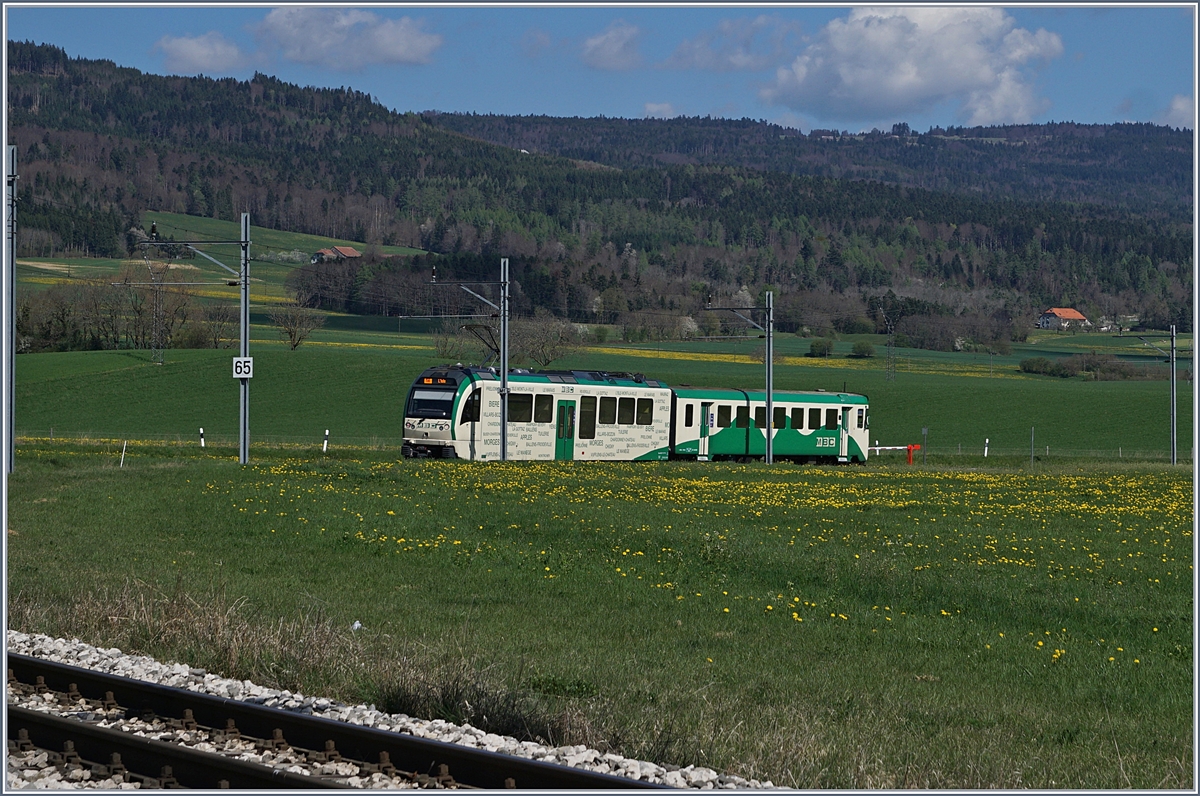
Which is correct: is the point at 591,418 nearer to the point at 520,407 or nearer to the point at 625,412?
the point at 625,412

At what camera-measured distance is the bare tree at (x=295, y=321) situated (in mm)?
99062

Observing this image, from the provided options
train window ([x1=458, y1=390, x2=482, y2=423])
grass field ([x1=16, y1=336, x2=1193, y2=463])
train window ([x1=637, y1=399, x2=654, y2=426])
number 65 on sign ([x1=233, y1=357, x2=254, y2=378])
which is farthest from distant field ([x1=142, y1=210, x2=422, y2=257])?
number 65 on sign ([x1=233, y1=357, x2=254, y2=378])

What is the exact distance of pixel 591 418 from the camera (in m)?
43.0

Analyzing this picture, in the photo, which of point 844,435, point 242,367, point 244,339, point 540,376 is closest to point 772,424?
point 844,435

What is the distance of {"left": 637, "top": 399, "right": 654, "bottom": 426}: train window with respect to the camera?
44281 mm

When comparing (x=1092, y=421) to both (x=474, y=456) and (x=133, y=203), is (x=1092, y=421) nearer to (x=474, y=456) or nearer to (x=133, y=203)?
(x=474, y=456)

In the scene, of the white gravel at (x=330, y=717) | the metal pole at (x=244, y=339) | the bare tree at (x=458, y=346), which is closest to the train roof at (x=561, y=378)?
the metal pole at (x=244, y=339)

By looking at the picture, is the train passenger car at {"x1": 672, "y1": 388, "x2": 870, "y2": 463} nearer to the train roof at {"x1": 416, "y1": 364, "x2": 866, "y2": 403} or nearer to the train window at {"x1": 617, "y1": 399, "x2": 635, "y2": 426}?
the train roof at {"x1": 416, "y1": 364, "x2": 866, "y2": 403}

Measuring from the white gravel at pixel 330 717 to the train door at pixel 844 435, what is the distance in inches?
1736

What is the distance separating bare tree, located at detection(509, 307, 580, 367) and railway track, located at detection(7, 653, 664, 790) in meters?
71.4

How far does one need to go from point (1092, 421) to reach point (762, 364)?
27.8 meters

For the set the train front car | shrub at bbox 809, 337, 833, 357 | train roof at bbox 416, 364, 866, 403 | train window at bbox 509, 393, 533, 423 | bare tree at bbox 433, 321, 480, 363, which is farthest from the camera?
shrub at bbox 809, 337, 833, 357

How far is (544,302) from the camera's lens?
390 ft

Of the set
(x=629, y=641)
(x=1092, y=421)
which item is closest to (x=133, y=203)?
(x=1092, y=421)
